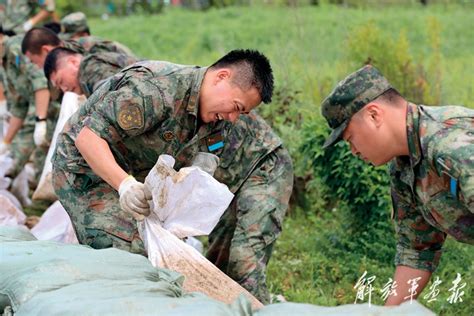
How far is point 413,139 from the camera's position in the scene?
123 inches

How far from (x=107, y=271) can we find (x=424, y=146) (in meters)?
1.14

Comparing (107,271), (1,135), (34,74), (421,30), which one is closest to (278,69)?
(34,74)

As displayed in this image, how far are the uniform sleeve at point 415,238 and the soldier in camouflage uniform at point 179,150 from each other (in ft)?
2.41

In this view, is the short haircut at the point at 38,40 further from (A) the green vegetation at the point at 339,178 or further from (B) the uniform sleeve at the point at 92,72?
(A) the green vegetation at the point at 339,178

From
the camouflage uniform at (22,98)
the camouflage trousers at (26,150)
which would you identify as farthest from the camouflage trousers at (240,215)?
the camouflage trousers at (26,150)

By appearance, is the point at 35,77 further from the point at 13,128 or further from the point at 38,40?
the point at 38,40

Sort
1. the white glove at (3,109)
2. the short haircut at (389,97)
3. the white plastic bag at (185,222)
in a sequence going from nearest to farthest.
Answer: the short haircut at (389,97)
the white plastic bag at (185,222)
the white glove at (3,109)

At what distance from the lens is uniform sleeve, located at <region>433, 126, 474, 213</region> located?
2.91m

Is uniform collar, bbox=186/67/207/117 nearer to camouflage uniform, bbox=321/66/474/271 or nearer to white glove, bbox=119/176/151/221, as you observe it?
white glove, bbox=119/176/151/221

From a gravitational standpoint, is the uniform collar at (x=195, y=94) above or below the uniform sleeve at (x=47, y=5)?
above

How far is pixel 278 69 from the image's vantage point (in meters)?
7.80

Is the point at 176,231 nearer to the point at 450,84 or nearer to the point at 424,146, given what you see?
the point at 424,146

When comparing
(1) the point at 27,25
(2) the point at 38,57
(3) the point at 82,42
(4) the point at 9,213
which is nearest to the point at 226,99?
(3) the point at 82,42

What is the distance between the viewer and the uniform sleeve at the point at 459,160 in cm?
291
